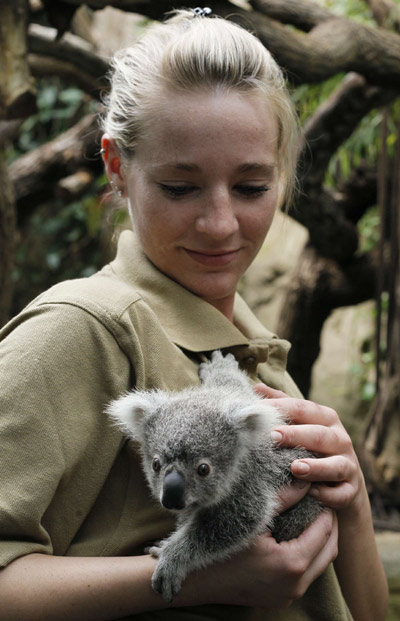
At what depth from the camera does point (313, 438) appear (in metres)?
1.78

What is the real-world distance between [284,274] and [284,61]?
170 inches

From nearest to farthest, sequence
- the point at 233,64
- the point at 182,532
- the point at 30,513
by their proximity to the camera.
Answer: the point at 30,513, the point at 182,532, the point at 233,64

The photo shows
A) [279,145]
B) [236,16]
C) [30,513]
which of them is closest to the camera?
[30,513]

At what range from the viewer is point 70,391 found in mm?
1541

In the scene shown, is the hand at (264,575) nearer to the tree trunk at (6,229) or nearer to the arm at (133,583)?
the arm at (133,583)

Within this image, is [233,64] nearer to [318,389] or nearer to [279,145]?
[279,145]

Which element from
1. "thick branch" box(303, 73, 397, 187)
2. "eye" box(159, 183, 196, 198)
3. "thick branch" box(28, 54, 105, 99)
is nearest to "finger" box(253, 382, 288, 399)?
"eye" box(159, 183, 196, 198)

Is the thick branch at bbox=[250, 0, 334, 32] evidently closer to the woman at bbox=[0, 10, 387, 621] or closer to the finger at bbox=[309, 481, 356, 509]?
the woman at bbox=[0, 10, 387, 621]

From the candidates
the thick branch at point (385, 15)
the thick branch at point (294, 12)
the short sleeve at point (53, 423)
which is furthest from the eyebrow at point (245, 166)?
the thick branch at point (385, 15)

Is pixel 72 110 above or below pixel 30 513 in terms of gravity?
below

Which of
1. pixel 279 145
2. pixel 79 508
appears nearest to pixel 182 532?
pixel 79 508

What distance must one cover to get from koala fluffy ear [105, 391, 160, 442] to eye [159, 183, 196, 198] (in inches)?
20.8

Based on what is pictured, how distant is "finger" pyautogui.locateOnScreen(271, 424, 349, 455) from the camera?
1744 millimetres

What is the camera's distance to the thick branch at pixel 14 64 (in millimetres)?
3121
